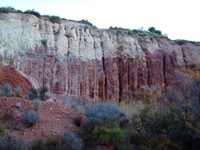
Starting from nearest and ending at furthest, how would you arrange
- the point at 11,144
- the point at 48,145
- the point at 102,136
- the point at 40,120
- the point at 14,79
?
the point at 11,144 < the point at 48,145 < the point at 102,136 < the point at 40,120 < the point at 14,79

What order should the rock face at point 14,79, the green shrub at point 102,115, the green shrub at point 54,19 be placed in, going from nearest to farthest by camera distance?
the green shrub at point 102,115 < the rock face at point 14,79 < the green shrub at point 54,19

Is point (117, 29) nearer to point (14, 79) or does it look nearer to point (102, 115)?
point (14, 79)

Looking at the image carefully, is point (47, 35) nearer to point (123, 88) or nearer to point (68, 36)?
point (68, 36)

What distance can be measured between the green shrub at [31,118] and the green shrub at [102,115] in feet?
6.47

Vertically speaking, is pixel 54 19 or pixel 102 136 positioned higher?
pixel 54 19

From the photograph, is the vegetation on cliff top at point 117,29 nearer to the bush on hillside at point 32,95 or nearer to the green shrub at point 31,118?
the bush on hillside at point 32,95

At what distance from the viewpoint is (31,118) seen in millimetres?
7684

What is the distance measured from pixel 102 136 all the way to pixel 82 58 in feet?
36.9

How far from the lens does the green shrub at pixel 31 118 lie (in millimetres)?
7643

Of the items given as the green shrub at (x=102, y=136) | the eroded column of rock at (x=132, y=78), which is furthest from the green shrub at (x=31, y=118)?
the eroded column of rock at (x=132, y=78)

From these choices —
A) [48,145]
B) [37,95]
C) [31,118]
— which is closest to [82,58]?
[37,95]

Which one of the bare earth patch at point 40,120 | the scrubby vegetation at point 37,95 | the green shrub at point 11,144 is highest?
the scrubby vegetation at point 37,95

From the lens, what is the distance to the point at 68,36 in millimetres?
19219

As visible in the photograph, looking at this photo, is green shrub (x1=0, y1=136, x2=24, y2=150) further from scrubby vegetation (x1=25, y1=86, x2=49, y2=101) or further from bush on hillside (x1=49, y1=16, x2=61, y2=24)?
bush on hillside (x1=49, y1=16, x2=61, y2=24)
